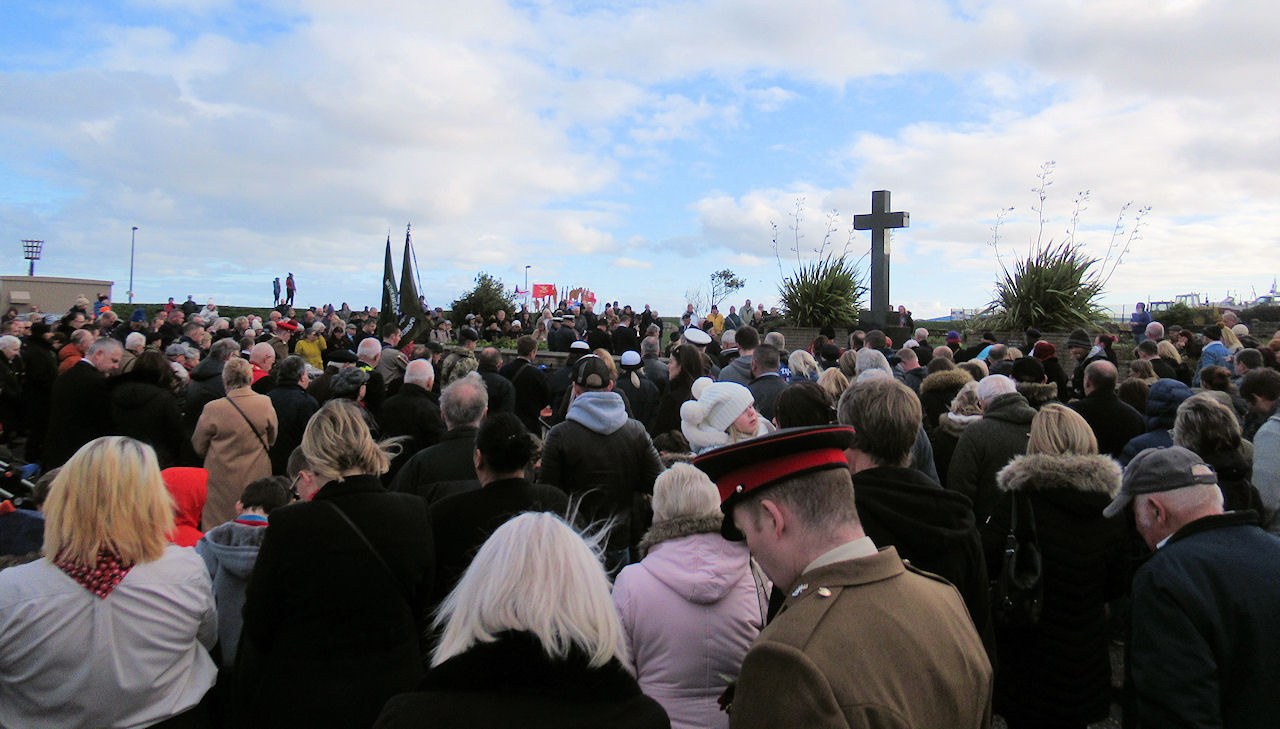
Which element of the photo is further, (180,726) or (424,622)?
(424,622)

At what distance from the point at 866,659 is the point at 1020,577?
2.45 metres

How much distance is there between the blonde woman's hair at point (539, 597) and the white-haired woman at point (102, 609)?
160cm

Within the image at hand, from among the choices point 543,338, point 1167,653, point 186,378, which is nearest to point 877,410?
point 1167,653

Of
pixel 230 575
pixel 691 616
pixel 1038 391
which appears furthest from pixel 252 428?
pixel 1038 391

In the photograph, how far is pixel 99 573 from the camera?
8.89ft

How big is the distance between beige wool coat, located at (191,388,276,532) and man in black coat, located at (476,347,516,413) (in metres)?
1.95

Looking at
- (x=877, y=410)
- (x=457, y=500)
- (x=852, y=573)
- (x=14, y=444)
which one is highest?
A: (x=877, y=410)

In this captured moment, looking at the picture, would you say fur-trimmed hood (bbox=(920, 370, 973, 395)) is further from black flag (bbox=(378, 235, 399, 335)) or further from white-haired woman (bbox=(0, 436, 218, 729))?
black flag (bbox=(378, 235, 399, 335))

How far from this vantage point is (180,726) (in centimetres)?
293

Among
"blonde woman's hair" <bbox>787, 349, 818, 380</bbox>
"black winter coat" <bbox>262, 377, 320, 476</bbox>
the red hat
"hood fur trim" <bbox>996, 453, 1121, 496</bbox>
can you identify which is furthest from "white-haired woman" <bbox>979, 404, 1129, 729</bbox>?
"black winter coat" <bbox>262, 377, 320, 476</bbox>

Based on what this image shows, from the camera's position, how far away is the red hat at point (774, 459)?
6.00ft

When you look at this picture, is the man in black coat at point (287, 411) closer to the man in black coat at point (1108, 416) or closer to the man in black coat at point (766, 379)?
the man in black coat at point (766, 379)

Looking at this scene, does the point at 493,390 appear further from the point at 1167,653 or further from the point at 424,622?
the point at 1167,653

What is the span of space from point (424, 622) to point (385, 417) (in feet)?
10.5
